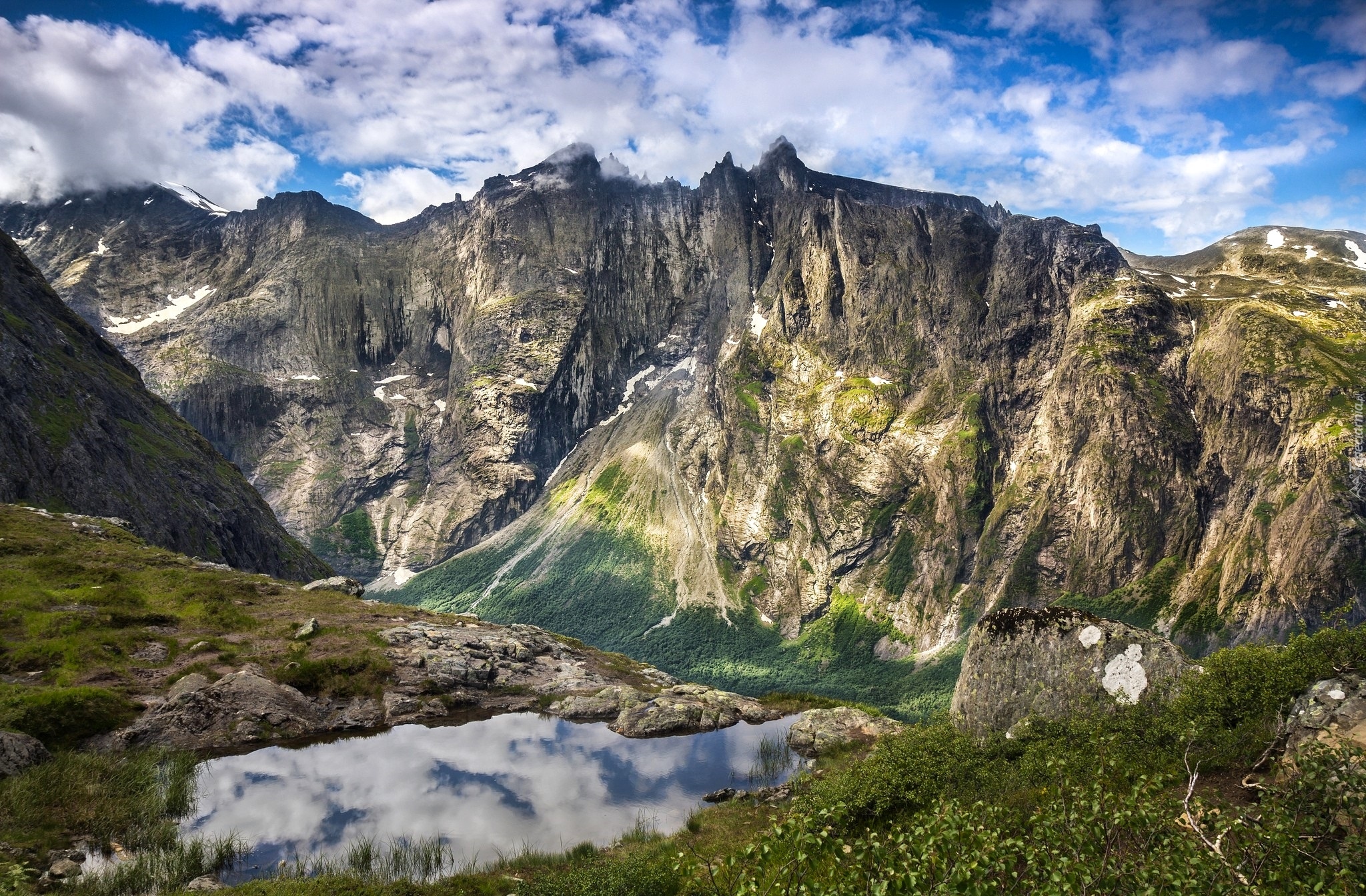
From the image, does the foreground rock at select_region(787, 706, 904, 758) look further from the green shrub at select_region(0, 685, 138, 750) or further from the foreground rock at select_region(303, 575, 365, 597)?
the foreground rock at select_region(303, 575, 365, 597)

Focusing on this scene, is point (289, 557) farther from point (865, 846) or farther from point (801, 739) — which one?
point (865, 846)

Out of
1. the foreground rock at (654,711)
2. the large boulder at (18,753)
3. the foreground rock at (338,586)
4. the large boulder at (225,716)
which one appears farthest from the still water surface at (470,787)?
the foreground rock at (338,586)

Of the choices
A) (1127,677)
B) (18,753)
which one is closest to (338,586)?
(18,753)

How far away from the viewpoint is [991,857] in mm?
12289

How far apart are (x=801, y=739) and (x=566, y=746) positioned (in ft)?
63.7

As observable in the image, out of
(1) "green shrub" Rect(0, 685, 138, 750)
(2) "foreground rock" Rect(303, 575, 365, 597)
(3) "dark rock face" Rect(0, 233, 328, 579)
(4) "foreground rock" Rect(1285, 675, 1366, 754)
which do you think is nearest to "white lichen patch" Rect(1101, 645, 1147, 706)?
(4) "foreground rock" Rect(1285, 675, 1366, 754)

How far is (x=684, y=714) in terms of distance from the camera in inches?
2286

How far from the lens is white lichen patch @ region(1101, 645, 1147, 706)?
35906 millimetres

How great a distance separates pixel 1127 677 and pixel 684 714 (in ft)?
111

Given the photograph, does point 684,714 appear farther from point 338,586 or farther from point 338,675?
point 338,586

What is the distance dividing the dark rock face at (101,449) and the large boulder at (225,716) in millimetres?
68393

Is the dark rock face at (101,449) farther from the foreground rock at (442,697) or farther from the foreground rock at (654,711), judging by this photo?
the foreground rock at (654,711)

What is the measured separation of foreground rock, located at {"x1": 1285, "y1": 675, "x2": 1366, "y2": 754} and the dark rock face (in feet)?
407

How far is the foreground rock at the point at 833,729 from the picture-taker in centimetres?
5459
